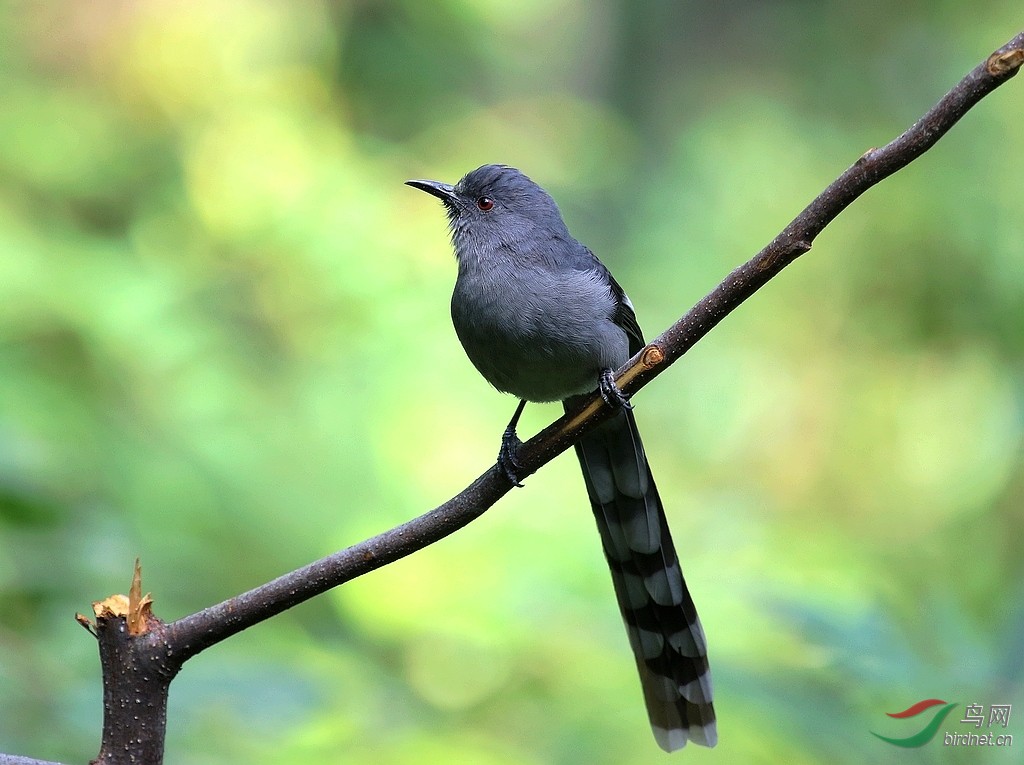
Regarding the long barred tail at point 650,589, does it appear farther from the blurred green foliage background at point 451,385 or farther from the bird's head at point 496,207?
the bird's head at point 496,207

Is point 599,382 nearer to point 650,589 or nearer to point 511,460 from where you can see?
point 511,460

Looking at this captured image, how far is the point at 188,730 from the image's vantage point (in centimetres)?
378

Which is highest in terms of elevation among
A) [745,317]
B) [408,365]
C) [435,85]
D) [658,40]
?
→ [658,40]

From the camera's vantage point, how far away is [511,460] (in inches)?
135

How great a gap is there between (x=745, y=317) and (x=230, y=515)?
4.64 m

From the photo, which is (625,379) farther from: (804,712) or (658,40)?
(658,40)

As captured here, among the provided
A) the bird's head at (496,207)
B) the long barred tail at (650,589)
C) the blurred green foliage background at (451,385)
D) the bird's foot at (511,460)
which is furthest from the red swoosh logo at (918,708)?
the bird's head at (496,207)

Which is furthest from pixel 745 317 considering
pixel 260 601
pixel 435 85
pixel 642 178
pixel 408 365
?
pixel 260 601

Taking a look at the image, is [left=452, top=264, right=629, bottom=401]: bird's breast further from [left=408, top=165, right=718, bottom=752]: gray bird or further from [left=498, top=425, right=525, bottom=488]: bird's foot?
[left=498, top=425, right=525, bottom=488]: bird's foot

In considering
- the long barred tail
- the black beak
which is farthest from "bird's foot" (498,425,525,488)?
the black beak

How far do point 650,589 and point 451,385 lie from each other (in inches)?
111

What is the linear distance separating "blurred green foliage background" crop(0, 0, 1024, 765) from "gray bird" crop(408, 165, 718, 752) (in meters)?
0.25

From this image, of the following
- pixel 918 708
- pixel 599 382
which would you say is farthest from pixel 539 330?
pixel 918 708

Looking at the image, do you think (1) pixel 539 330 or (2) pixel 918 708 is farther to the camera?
(1) pixel 539 330
